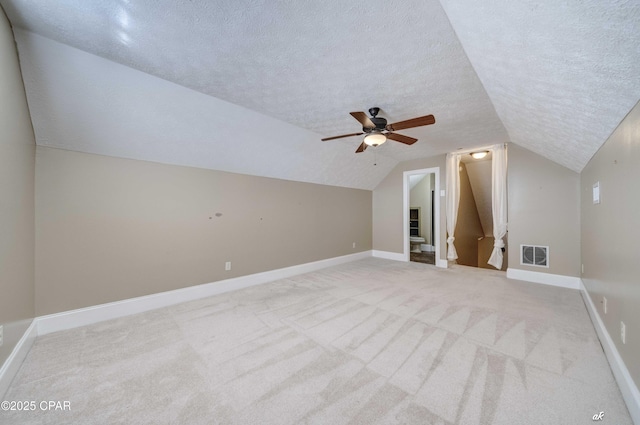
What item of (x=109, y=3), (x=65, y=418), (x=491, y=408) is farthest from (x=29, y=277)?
(x=491, y=408)

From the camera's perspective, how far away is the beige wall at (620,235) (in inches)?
56.9

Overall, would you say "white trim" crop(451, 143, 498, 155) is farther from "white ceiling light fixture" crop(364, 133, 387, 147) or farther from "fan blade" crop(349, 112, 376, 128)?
"fan blade" crop(349, 112, 376, 128)

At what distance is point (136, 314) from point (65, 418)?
157cm

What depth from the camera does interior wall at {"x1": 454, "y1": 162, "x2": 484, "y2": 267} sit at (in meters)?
5.86

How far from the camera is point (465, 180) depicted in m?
6.07

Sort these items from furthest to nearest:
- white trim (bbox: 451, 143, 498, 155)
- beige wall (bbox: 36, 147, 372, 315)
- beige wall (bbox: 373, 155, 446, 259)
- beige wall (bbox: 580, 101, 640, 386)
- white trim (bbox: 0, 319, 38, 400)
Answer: beige wall (bbox: 373, 155, 446, 259) → white trim (bbox: 451, 143, 498, 155) → beige wall (bbox: 36, 147, 372, 315) → white trim (bbox: 0, 319, 38, 400) → beige wall (bbox: 580, 101, 640, 386)

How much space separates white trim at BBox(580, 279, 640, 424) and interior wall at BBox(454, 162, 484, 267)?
356 centimetres

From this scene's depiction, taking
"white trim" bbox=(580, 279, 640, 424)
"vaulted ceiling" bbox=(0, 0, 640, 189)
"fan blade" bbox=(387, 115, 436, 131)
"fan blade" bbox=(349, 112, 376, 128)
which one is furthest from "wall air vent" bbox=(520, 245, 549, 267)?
"fan blade" bbox=(349, 112, 376, 128)

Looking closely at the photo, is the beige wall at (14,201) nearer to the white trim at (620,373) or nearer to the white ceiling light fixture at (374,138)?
the white ceiling light fixture at (374,138)

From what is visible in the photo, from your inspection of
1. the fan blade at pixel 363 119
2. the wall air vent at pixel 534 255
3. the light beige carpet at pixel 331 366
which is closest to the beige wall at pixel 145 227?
the light beige carpet at pixel 331 366

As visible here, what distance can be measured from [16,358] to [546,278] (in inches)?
261

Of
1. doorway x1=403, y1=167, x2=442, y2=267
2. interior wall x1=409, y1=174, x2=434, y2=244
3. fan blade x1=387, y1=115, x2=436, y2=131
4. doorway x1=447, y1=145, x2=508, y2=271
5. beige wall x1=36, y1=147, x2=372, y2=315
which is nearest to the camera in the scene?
fan blade x1=387, y1=115, x2=436, y2=131

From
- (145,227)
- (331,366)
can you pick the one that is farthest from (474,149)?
(145,227)

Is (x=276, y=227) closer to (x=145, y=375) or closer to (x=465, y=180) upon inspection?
(x=145, y=375)
